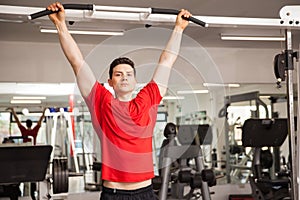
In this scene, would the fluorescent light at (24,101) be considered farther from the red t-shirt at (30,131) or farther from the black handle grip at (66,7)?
the black handle grip at (66,7)

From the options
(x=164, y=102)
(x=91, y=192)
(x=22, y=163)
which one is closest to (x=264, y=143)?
(x=164, y=102)

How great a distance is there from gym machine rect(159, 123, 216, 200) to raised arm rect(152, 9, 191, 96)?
7.51ft

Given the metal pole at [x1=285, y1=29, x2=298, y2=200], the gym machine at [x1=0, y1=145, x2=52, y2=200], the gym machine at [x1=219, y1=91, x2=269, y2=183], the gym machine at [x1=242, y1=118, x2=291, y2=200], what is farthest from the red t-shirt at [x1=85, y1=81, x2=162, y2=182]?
the gym machine at [x1=219, y1=91, x2=269, y2=183]

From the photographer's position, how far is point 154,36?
2900mm

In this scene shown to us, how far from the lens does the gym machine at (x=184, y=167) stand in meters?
5.19

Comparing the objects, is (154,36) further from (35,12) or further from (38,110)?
(38,110)

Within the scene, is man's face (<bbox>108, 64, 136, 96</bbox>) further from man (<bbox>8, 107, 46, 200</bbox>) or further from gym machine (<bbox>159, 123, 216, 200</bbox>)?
man (<bbox>8, 107, 46, 200</bbox>)

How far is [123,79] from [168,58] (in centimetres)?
28

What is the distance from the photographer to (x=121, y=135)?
2.27 metres

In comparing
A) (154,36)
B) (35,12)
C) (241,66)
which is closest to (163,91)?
(154,36)

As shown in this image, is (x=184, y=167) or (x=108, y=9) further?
(x=184, y=167)

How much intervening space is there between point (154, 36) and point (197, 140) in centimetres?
341

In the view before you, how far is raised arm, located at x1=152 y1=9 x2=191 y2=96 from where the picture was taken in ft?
7.86

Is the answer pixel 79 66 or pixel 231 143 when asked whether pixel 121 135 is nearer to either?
pixel 79 66
